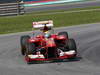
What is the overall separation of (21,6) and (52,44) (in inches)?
786

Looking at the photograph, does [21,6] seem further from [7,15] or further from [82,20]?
[82,20]

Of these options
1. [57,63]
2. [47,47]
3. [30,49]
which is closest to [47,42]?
[47,47]

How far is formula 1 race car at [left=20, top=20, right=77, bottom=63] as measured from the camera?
11.2 m

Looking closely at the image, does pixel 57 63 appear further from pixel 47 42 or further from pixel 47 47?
pixel 47 42

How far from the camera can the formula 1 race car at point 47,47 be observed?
36.6ft

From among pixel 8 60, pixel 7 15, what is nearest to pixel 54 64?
pixel 8 60

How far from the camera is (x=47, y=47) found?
11.2 m

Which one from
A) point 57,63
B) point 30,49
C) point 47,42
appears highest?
point 47,42

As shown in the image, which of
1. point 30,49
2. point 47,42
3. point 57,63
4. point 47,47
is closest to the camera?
point 57,63

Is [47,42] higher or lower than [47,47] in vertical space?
higher

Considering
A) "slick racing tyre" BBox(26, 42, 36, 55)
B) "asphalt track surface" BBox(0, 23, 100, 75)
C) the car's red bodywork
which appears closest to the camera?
"asphalt track surface" BBox(0, 23, 100, 75)

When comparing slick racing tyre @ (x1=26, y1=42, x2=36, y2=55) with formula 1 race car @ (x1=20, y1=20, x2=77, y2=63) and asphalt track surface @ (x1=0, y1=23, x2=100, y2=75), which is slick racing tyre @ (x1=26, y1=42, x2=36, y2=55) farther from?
asphalt track surface @ (x1=0, y1=23, x2=100, y2=75)

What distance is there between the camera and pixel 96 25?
2053 cm

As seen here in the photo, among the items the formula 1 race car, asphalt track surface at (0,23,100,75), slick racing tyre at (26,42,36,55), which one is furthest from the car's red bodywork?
asphalt track surface at (0,23,100,75)
